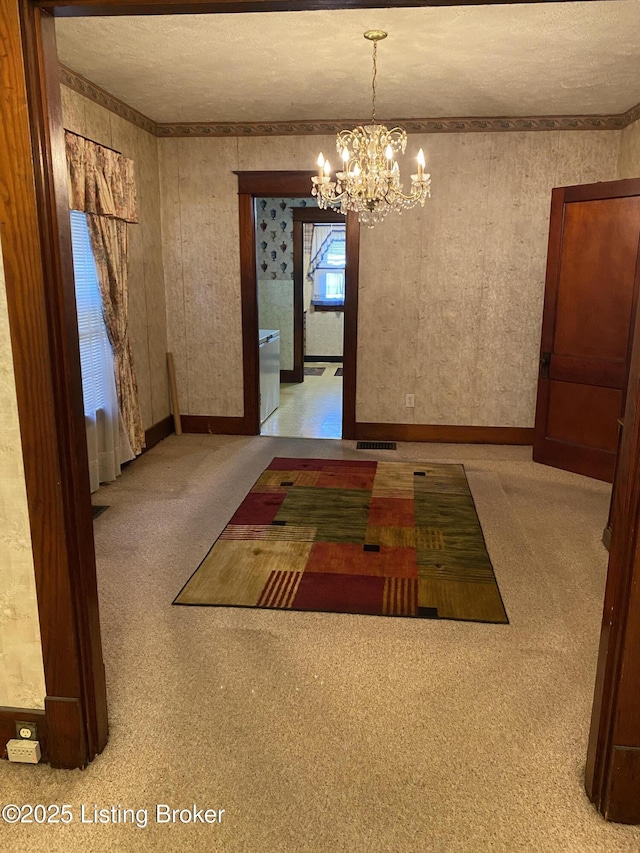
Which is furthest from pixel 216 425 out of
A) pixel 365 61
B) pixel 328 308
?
pixel 328 308

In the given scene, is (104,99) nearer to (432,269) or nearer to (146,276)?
(146,276)

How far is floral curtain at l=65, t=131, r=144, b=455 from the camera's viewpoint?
160 inches

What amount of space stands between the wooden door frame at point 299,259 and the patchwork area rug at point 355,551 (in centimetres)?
437

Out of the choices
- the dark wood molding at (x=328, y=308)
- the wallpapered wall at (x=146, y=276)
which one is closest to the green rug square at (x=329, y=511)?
the wallpapered wall at (x=146, y=276)

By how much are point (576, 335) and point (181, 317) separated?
133 inches

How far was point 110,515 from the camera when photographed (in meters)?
4.06

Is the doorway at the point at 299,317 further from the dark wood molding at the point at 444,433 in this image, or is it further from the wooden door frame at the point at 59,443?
the wooden door frame at the point at 59,443

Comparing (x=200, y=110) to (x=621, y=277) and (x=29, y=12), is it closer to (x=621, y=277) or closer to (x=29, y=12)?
(x=621, y=277)

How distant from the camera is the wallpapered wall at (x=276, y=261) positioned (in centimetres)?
863

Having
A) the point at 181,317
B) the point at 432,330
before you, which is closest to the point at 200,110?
the point at 181,317

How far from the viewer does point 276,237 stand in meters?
8.74

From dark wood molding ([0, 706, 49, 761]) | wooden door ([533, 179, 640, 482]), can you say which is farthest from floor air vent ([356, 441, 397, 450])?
dark wood molding ([0, 706, 49, 761])

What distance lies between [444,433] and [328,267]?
19.5ft

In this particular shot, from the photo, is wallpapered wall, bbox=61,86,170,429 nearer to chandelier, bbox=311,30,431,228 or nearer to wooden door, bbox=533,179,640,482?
chandelier, bbox=311,30,431,228
